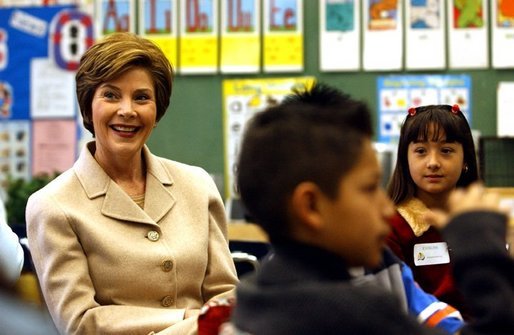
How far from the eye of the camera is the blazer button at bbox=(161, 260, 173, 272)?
172 cm

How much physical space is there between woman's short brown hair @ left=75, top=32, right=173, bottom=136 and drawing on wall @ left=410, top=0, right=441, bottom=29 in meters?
2.56

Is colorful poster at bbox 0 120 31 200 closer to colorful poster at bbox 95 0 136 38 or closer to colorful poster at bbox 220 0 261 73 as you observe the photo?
colorful poster at bbox 95 0 136 38

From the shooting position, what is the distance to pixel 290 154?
946 mm

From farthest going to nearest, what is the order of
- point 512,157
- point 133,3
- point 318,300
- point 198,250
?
point 133,3 < point 512,157 < point 198,250 < point 318,300

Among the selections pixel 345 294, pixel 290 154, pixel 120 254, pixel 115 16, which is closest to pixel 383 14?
pixel 115 16

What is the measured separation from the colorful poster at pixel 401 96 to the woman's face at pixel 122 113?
2.51 meters

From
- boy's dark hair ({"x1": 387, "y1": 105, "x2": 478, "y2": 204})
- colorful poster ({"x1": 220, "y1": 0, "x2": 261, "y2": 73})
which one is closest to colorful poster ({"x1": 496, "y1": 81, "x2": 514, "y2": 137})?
colorful poster ({"x1": 220, "y1": 0, "x2": 261, "y2": 73})

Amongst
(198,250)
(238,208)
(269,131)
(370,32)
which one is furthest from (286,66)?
(269,131)

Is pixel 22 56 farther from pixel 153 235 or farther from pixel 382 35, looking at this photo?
pixel 153 235

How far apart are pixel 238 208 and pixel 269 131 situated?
3148mm

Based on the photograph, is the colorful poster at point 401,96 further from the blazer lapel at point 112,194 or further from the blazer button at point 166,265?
the blazer button at point 166,265

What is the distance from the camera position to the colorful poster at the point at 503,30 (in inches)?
162

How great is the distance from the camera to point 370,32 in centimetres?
427

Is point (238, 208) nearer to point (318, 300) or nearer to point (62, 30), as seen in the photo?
point (62, 30)
